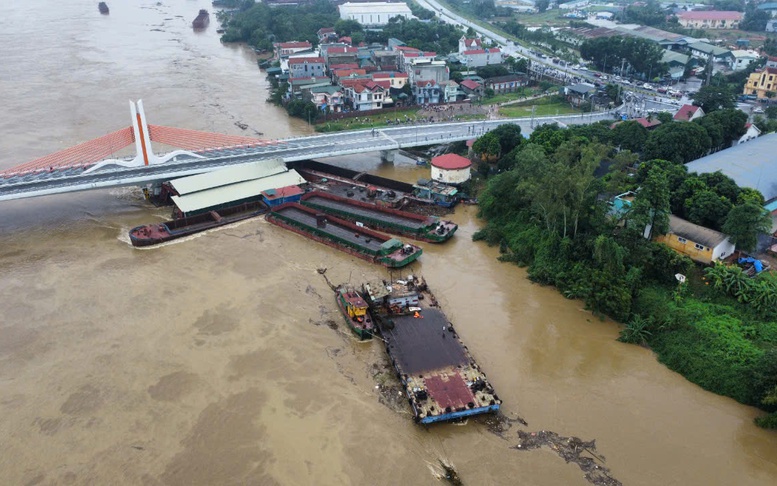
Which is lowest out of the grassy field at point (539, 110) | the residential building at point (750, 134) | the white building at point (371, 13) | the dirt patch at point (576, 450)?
the dirt patch at point (576, 450)

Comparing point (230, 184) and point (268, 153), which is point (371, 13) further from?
point (230, 184)

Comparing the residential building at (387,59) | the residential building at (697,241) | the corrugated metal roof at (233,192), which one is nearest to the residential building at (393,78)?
the residential building at (387,59)

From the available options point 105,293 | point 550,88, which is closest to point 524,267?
point 105,293

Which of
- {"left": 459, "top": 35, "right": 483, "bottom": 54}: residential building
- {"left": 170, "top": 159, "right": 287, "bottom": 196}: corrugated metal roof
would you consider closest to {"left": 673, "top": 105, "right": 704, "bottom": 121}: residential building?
{"left": 459, "top": 35, "right": 483, "bottom": 54}: residential building

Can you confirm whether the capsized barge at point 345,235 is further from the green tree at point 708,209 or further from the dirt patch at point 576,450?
the green tree at point 708,209

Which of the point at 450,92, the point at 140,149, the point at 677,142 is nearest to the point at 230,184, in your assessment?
the point at 140,149

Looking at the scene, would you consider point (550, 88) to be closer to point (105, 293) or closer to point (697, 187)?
point (697, 187)
